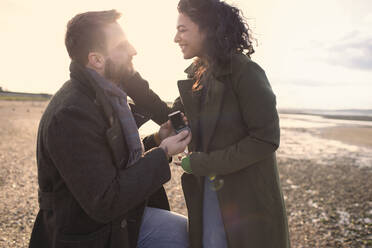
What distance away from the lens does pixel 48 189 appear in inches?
76.6

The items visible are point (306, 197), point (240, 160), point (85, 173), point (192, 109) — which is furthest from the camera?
point (306, 197)

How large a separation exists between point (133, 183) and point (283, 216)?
4.35 feet

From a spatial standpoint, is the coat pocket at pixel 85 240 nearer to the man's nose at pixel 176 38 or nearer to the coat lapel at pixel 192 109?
the coat lapel at pixel 192 109

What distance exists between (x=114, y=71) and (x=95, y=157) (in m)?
0.80

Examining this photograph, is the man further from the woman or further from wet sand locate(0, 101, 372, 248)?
wet sand locate(0, 101, 372, 248)

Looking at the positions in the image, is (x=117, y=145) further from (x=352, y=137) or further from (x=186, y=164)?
(x=352, y=137)

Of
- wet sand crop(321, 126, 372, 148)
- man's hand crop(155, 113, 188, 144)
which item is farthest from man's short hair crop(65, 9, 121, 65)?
wet sand crop(321, 126, 372, 148)

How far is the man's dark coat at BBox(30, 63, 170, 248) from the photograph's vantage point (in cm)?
170

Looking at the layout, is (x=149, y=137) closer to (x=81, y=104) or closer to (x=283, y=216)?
(x=81, y=104)

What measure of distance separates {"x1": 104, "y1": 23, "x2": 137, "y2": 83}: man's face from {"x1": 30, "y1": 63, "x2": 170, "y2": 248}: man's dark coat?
0.26 m

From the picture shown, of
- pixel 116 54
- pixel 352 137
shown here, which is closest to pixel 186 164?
pixel 116 54

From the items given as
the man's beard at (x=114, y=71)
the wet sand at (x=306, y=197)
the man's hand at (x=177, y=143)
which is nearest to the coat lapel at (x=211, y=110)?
the man's hand at (x=177, y=143)

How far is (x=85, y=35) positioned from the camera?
2.07 m

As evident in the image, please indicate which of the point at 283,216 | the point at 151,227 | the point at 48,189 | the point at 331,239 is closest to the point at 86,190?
the point at 48,189
